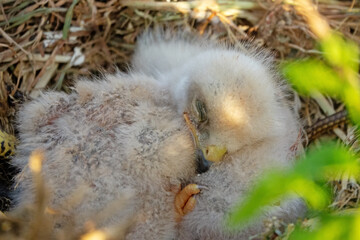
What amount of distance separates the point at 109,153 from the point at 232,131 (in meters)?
0.48

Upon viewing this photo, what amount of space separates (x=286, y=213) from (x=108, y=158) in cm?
70

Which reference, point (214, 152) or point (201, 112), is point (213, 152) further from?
point (201, 112)

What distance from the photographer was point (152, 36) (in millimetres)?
2580

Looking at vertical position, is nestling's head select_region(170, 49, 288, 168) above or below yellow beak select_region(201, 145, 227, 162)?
above

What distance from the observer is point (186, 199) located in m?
1.79

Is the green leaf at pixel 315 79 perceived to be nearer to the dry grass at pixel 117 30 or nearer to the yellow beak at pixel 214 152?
the yellow beak at pixel 214 152

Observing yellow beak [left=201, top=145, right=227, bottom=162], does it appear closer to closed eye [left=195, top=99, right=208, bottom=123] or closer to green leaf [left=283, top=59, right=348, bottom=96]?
closed eye [left=195, top=99, right=208, bottom=123]

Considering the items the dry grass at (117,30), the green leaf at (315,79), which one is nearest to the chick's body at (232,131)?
the dry grass at (117,30)

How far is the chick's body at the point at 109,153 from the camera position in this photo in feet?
5.41

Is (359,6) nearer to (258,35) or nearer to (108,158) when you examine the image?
(258,35)

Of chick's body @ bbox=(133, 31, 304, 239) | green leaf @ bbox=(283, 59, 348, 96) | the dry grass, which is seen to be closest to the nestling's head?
chick's body @ bbox=(133, 31, 304, 239)

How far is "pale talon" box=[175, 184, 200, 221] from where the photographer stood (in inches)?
70.1

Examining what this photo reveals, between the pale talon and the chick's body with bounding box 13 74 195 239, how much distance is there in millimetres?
27

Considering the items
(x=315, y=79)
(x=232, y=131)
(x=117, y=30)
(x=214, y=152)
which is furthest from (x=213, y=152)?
(x=117, y=30)
